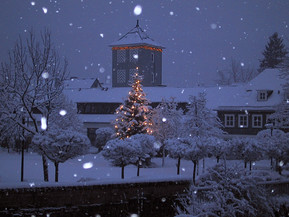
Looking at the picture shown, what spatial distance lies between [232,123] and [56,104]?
2296 cm

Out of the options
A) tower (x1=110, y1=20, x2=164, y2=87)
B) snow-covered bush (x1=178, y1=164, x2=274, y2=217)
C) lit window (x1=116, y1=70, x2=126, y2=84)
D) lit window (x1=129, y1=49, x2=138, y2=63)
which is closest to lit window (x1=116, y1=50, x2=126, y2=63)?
tower (x1=110, y1=20, x2=164, y2=87)

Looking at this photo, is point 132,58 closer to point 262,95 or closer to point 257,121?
point 262,95

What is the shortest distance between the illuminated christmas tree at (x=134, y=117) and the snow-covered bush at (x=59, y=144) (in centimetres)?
1472

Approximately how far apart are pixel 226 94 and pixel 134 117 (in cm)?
1440

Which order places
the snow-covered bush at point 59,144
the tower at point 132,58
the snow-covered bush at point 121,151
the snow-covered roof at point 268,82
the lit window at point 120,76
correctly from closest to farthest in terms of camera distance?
the snow-covered bush at point 59,144 → the snow-covered bush at point 121,151 → the snow-covered roof at point 268,82 → the tower at point 132,58 → the lit window at point 120,76

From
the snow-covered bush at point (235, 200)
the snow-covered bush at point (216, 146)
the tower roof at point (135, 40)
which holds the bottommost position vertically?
the snow-covered bush at point (235, 200)

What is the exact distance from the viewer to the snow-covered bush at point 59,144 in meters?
17.9

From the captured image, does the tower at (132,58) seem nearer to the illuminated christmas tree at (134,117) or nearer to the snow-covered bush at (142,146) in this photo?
the illuminated christmas tree at (134,117)

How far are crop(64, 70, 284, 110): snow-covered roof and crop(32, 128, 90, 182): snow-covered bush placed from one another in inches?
677

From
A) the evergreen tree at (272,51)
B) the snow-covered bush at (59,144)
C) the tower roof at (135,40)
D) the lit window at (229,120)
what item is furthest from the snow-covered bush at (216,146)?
the evergreen tree at (272,51)

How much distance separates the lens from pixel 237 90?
4372 centimetres

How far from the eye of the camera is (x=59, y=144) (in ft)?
58.4

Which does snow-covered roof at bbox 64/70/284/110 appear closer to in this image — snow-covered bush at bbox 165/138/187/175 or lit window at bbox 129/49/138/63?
snow-covered bush at bbox 165/138/187/175

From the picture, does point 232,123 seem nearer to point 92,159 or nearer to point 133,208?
point 92,159
